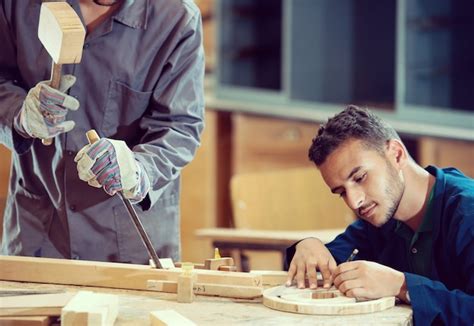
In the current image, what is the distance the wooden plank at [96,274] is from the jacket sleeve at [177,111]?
308mm

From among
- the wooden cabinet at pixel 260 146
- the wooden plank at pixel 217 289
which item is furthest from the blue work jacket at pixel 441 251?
the wooden cabinet at pixel 260 146

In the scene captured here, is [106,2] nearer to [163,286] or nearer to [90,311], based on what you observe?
[163,286]

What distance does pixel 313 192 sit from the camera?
428 cm

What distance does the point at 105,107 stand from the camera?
105 inches

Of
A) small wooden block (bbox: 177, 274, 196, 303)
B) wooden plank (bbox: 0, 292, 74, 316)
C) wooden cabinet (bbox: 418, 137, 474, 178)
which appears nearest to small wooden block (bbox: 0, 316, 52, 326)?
wooden plank (bbox: 0, 292, 74, 316)

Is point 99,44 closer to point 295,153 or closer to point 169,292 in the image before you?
point 169,292

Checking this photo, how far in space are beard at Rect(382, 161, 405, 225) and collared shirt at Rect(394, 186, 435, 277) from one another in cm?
7

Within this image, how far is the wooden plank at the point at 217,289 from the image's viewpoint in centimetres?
221

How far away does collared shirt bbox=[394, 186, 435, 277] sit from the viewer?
238 centimetres

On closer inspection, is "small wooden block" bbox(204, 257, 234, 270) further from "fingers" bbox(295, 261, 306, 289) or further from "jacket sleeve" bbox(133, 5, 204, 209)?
"jacket sleeve" bbox(133, 5, 204, 209)

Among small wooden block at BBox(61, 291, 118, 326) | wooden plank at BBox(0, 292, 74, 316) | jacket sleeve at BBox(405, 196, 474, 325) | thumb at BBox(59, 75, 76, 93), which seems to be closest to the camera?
small wooden block at BBox(61, 291, 118, 326)

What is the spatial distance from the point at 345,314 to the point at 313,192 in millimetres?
2221

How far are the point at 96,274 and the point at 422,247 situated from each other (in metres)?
0.79

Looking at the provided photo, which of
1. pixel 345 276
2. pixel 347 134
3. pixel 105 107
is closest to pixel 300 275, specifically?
pixel 345 276
